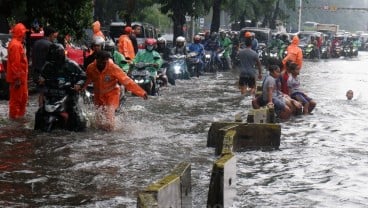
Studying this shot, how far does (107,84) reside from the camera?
1184 centimetres

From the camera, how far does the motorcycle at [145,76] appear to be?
18328 mm

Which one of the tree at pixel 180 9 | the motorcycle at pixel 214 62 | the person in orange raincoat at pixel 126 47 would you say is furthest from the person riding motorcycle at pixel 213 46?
the person in orange raincoat at pixel 126 47

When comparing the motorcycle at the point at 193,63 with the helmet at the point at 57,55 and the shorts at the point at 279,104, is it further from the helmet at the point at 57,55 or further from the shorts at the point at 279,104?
the helmet at the point at 57,55

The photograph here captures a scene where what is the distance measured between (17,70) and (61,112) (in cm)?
181

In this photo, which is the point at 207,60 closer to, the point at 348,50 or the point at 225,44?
the point at 225,44

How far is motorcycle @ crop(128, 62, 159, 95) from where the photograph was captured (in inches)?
722

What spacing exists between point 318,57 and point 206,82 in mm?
25626

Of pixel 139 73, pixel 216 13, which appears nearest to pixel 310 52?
pixel 216 13

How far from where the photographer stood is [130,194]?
7891 mm

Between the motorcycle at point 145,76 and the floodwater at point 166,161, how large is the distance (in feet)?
7.70

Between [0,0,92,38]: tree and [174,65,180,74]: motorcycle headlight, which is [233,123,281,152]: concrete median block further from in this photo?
[174,65,180,74]: motorcycle headlight

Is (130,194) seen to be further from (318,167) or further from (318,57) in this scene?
(318,57)

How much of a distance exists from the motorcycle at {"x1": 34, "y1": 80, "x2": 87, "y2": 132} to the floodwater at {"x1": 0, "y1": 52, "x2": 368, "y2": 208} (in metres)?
0.18

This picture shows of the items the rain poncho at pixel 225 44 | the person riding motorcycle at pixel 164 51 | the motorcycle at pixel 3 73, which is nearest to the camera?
the motorcycle at pixel 3 73
